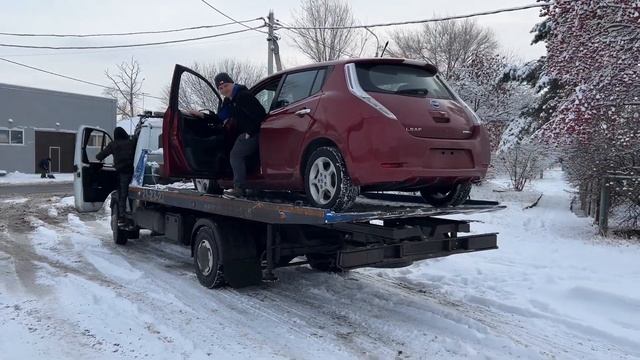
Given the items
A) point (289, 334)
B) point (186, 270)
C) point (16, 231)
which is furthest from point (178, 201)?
point (16, 231)

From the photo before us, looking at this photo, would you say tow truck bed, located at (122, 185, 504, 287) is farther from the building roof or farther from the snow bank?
the building roof

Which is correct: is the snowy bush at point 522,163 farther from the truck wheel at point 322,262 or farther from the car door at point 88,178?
the truck wheel at point 322,262

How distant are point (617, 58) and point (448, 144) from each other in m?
7.04

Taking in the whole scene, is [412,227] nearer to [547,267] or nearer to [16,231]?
[547,267]

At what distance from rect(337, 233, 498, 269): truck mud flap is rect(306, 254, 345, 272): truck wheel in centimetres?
153

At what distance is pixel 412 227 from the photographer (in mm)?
5164

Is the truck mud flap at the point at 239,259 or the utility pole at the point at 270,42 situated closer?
the truck mud flap at the point at 239,259

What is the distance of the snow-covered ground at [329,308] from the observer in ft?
14.9

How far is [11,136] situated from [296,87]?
32.6 meters

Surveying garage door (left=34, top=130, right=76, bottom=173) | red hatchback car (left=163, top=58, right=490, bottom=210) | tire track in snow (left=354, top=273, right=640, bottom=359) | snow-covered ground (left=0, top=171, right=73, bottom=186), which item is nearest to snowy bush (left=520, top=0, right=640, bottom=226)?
tire track in snow (left=354, top=273, right=640, bottom=359)

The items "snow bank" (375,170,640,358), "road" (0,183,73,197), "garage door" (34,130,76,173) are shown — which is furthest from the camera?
"garage door" (34,130,76,173)

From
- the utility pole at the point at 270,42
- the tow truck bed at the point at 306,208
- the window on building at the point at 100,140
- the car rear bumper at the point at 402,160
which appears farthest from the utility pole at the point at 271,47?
the car rear bumper at the point at 402,160

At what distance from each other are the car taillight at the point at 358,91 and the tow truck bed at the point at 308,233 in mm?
867

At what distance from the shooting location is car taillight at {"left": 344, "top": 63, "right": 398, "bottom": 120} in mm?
4664
